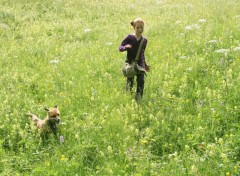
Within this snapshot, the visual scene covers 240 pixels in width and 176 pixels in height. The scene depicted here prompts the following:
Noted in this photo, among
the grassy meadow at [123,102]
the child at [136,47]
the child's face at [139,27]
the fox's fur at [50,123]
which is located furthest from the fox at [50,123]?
the child's face at [139,27]

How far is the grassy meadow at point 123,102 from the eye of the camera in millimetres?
5273

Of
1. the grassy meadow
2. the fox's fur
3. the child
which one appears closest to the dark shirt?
the child

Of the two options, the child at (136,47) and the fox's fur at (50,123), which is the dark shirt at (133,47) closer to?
the child at (136,47)

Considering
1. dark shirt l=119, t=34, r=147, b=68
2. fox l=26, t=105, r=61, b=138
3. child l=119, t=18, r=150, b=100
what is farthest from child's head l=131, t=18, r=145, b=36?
fox l=26, t=105, r=61, b=138

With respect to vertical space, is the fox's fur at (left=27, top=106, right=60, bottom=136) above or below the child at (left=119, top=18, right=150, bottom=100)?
below

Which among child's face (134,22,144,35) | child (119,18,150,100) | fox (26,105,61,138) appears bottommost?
fox (26,105,61,138)

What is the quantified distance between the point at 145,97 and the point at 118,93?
0.61 m

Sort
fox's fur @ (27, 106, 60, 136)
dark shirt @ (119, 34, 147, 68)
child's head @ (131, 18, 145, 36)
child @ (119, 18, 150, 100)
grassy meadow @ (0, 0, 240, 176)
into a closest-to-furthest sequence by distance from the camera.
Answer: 1. grassy meadow @ (0, 0, 240, 176)
2. fox's fur @ (27, 106, 60, 136)
3. child's head @ (131, 18, 145, 36)
4. child @ (119, 18, 150, 100)
5. dark shirt @ (119, 34, 147, 68)

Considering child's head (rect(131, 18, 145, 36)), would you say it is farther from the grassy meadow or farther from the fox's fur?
the fox's fur

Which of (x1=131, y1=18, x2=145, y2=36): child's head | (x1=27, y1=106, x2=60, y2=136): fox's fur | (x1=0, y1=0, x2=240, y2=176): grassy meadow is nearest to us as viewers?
(x1=0, y1=0, x2=240, y2=176): grassy meadow

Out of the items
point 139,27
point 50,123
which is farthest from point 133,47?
point 50,123

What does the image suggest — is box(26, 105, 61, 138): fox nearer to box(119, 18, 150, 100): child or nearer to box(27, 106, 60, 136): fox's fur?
box(27, 106, 60, 136): fox's fur

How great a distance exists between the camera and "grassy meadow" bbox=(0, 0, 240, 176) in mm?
5273

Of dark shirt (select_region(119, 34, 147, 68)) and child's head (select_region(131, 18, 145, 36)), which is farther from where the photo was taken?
dark shirt (select_region(119, 34, 147, 68))
